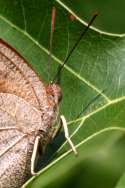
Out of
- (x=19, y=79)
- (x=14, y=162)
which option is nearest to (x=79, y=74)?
(x=19, y=79)

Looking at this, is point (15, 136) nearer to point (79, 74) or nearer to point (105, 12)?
point (79, 74)

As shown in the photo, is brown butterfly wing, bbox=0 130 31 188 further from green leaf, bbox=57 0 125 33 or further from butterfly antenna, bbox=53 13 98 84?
green leaf, bbox=57 0 125 33

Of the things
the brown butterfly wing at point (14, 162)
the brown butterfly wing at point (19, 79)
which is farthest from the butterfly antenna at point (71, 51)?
the brown butterfly wing at point (14, 162)

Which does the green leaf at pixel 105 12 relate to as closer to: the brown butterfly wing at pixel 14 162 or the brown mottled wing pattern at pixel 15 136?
the brown mottled wing pattern at pixel 15 136

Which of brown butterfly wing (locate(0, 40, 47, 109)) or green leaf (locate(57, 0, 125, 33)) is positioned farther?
green leaf (locate(57, 0, 125, 33))

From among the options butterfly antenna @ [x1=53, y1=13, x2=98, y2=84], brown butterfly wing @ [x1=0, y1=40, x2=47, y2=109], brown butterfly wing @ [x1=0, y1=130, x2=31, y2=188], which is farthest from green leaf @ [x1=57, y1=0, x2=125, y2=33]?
brown butterfly wing @ [x1=0, y1=130, x2=31, y2=188]

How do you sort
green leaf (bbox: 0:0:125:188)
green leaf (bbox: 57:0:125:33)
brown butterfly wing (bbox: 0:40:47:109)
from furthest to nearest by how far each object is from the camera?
green leaf (bbox: 57:0:125:33) → brown butterfly wing (bbox: 0:40:47:109) → green leaf (bbox: 0:0:125:188)

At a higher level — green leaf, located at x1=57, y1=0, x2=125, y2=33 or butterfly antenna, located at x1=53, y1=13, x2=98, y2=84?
butterfly antenna, located at x1=53, y1=13, x2=98, y2=84

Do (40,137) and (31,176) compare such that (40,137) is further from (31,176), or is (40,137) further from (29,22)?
(29,22)
